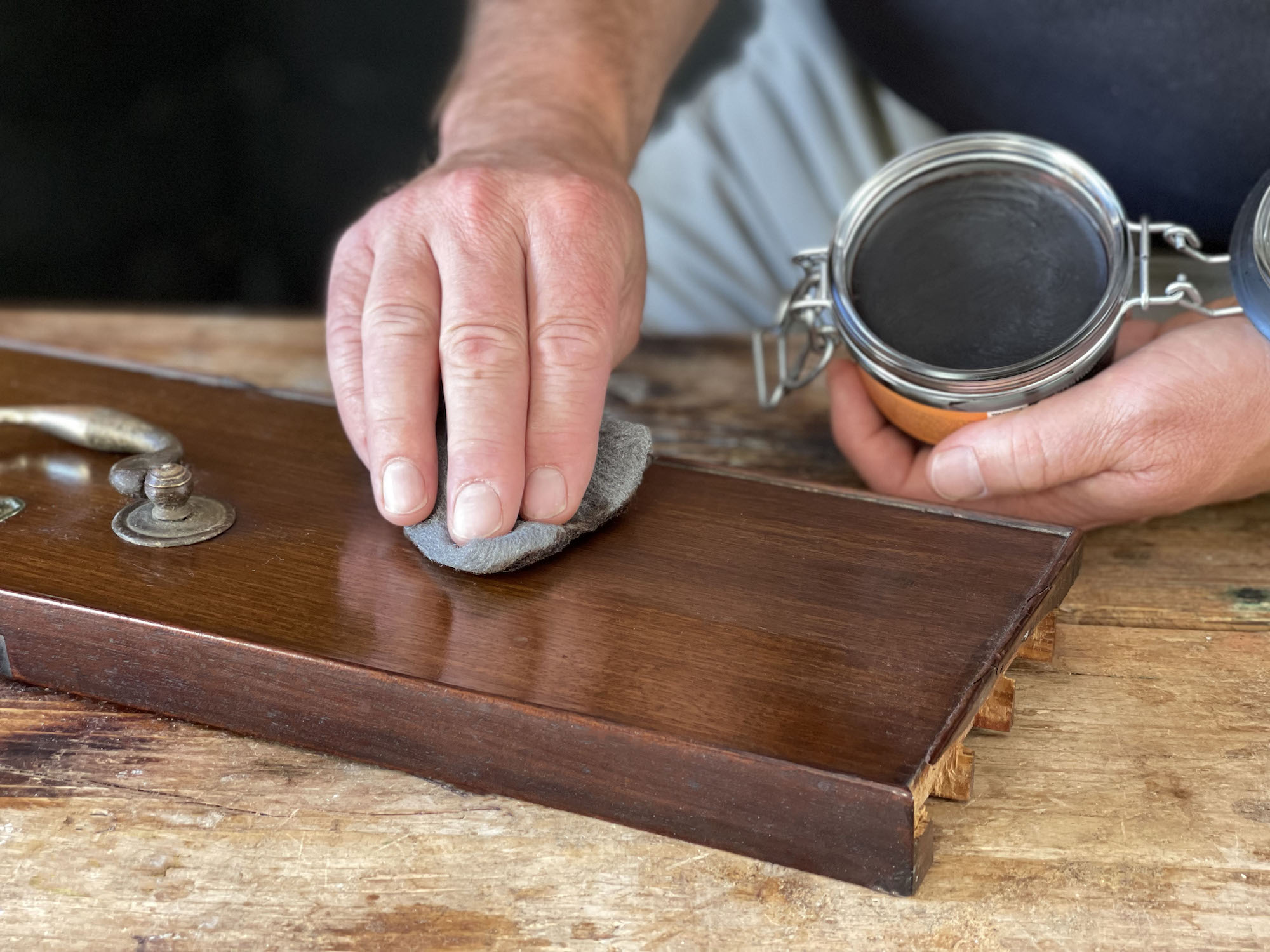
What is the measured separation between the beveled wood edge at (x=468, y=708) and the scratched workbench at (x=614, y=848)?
1 centimetres

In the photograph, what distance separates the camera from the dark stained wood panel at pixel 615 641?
73cm

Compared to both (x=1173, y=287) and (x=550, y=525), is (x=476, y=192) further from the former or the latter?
(x=1173, y=287)

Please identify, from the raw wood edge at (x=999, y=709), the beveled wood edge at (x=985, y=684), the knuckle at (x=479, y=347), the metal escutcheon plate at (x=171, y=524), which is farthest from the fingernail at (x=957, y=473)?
the metal escutcheon plate at (x=171, y=524)

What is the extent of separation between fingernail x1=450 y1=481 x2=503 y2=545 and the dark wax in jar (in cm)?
34

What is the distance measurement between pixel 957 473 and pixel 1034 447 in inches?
2.5

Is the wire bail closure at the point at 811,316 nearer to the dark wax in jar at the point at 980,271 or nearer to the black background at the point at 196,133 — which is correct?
the dark wax in jar at the point at 980,271

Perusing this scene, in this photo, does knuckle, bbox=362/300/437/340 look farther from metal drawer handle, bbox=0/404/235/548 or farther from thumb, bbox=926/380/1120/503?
thumb, bbox=926/380/1120/503

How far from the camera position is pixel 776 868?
0.74 metres

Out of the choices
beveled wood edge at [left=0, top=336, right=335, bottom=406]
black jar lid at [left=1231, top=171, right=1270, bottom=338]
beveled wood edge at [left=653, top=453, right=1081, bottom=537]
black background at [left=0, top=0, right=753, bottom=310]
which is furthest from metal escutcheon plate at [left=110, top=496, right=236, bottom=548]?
black background at [left=0, top=0, right=753, bottom=310]

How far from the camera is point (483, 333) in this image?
3.16 ft

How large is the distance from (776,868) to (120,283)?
7.23ft

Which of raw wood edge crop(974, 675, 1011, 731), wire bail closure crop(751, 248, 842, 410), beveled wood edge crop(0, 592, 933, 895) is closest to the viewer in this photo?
beveled wood edge crop(0, 592, 933, 895)

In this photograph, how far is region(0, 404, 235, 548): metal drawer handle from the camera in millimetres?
945

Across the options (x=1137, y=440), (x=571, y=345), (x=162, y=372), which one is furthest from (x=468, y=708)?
(x=162, y=372)
